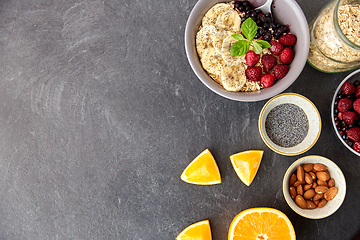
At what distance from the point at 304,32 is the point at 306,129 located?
0.54m

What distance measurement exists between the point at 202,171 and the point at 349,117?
83cm

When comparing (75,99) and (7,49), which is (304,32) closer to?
(75,99)

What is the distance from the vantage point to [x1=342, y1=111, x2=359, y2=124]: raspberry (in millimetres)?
1258

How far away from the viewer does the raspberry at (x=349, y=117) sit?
126 centimetres

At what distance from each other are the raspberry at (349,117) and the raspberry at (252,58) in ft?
1.85

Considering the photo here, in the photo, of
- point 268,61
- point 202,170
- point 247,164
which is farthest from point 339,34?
point 202,170

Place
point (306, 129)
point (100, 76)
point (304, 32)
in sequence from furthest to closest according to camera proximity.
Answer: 1. point (100, 76)
2. point (306, 129)
3. point (304, 32)

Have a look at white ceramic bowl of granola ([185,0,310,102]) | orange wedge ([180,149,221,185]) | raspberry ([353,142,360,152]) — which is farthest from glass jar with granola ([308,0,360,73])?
orange wedge ([180,149,221,185])

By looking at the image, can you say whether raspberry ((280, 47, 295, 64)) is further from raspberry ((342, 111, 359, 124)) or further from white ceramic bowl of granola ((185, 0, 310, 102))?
raspberry ((342, 111, 359, 124))

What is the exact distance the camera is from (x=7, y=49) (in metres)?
1.50

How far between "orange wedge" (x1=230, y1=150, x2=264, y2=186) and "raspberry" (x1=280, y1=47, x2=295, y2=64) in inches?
20.6

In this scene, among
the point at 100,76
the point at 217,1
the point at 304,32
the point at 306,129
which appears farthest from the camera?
the point at 100,76

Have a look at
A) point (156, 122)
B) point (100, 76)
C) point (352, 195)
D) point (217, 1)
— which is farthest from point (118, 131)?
point (352, 195)

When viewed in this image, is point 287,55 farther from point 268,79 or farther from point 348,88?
point 348,88
